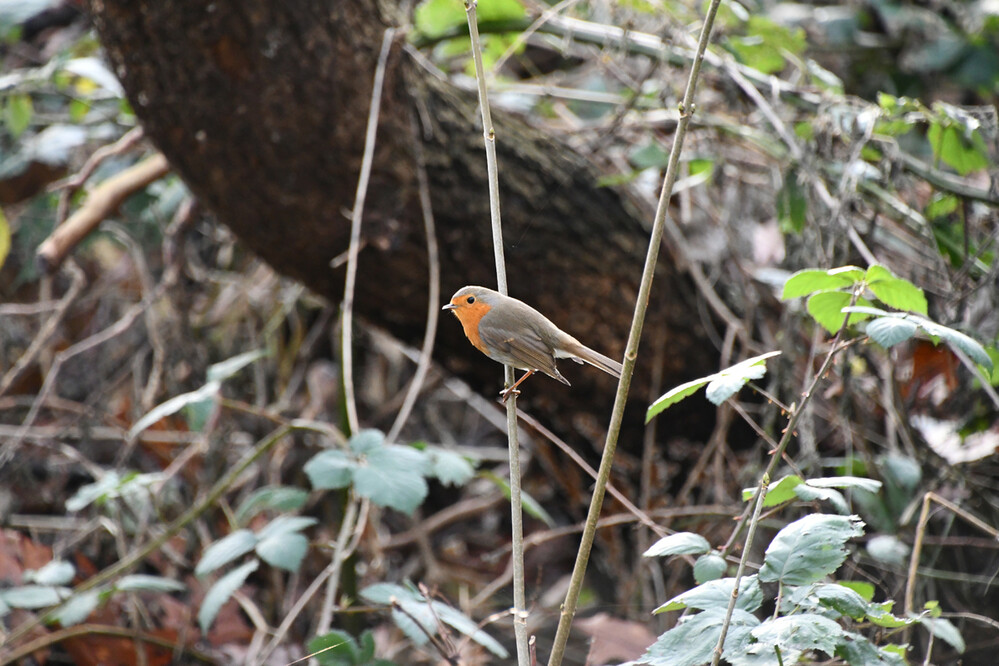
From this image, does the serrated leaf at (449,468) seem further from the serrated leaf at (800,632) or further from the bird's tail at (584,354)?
the serrated leaf at (800,632)

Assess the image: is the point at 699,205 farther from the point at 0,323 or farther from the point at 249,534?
the point at 0,323

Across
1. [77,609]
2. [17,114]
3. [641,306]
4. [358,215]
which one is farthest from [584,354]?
[17,114]

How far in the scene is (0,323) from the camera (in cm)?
347

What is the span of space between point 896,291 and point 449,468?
1.04 meters

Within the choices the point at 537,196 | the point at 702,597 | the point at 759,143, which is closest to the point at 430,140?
the point at 537,196

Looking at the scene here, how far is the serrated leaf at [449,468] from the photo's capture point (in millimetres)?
1940

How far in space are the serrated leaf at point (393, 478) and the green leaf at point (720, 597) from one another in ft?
2.12

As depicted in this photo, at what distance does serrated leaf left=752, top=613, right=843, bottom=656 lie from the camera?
44.9 inches

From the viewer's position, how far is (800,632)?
1.16 meters

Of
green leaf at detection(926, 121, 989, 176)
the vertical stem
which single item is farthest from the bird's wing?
green leaf at detection(926, 121, 989, 176)

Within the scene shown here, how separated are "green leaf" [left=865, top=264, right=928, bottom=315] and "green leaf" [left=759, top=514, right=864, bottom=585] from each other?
36 centimetres

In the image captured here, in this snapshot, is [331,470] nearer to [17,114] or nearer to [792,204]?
[792,204]

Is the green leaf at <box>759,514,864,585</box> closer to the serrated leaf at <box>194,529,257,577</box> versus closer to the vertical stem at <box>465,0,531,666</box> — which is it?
the vertical stem at <box>465,0,531,666</box>

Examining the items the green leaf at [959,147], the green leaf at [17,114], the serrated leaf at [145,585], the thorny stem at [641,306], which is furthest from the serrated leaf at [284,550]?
the green leaf at [17,114]
